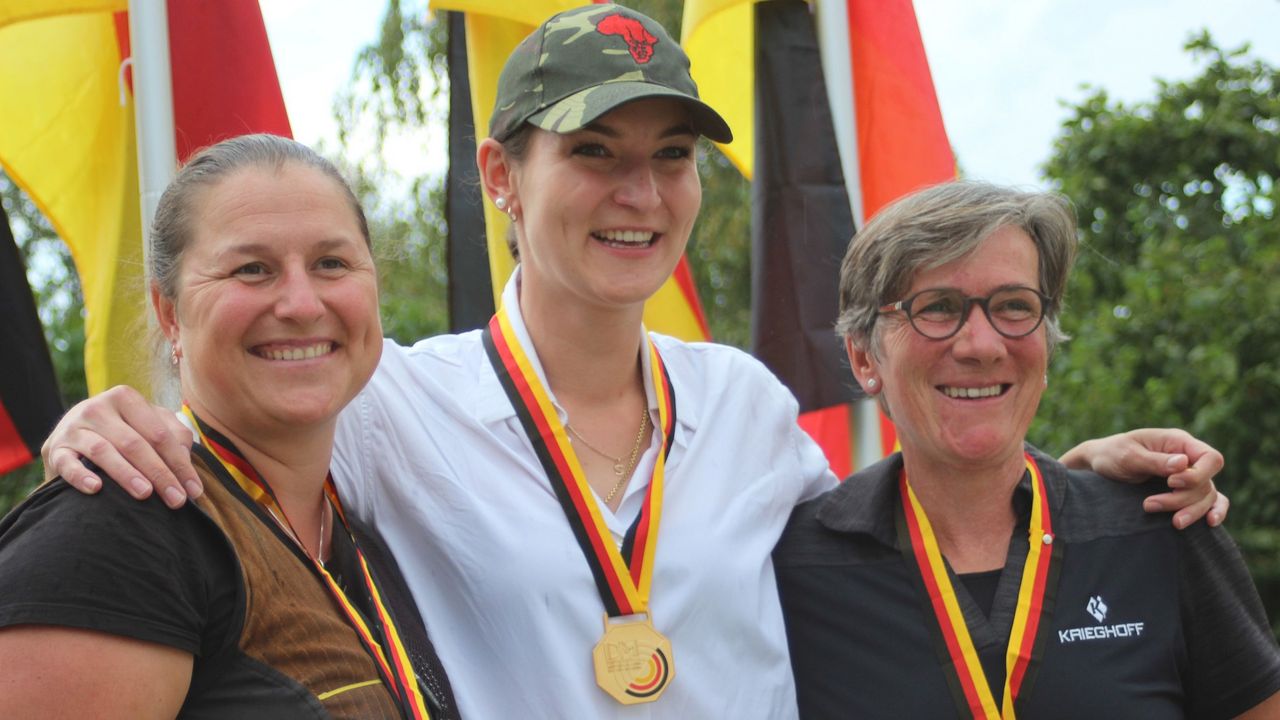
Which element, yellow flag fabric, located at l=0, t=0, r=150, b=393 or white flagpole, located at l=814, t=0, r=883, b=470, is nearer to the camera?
yellow flag fabric, located at l=0, t=0, r=150, b=393

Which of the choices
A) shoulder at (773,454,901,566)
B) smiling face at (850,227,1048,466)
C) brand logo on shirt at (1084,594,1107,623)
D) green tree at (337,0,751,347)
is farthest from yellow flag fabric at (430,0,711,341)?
green tree at (337,0,751,347)

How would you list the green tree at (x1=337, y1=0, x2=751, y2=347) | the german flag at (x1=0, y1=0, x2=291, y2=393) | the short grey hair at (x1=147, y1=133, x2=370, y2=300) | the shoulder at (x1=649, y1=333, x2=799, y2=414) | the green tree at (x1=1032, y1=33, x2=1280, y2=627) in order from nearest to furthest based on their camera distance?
the short grey hair at (x1=147, y1=133, x2=370, y2=300) < the shoulder at (x1=649, y1=333, x2=799, y2=414) < the german flag at (x1=0, y1=0, x2=291, y2=393) < the green tree at (x1=1032, y1=33, x2=1280, y2=627) < the green tree at (x1=337, y1=0, x2=751, y2=347)

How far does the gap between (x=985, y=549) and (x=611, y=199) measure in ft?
3.70

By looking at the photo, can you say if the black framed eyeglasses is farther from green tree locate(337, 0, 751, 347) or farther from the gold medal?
green tree locate(337, 0, 751, 347)

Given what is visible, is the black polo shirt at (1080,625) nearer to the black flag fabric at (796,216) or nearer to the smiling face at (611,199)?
the smiling face at (611,199)

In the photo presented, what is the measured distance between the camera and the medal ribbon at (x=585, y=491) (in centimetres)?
265

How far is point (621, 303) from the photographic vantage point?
2844mm

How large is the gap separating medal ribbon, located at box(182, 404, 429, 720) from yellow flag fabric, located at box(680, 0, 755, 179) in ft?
9.23

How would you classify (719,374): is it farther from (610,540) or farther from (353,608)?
(353,608)

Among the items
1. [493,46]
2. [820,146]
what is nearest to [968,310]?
[820,146]

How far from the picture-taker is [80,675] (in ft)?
5.68

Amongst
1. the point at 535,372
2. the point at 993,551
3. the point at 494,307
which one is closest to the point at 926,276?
the point at 993,551

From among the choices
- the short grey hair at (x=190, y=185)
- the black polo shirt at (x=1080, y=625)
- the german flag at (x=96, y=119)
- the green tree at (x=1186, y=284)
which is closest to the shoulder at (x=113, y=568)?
the short grey hair at (x=190, y=185)

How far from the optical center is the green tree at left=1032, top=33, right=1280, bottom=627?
6496 mm
